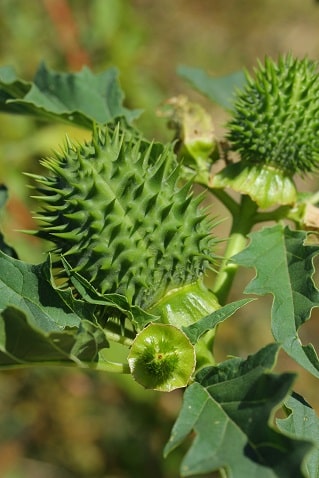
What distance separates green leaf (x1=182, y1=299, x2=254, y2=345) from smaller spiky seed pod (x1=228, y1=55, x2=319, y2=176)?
427 mm

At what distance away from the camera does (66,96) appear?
6.45ft

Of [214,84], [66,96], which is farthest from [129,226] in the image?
[214,84]

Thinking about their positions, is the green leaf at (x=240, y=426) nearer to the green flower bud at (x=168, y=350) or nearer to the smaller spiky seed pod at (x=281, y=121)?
the green flower bud at (x=168, y=350)

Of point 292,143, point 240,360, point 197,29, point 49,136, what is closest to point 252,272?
point 49,136

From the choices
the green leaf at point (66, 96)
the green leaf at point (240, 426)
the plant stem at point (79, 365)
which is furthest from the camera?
the green leaf at point (66, 96)

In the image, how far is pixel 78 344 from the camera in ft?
3.99

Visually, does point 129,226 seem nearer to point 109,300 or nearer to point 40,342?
point 109,300

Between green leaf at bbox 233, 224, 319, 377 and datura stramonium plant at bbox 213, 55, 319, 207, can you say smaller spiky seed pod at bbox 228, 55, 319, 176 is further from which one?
green leaf at bbox 233, 224, 319, 377

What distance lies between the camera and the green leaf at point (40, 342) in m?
1.14

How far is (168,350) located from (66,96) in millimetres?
929

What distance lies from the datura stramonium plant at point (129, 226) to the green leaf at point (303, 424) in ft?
0.81

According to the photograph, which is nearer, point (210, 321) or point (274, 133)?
point (210, 321)

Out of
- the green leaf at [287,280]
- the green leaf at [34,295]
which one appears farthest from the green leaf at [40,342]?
the green leaf at [287,280]

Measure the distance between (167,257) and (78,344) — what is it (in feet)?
0.86
